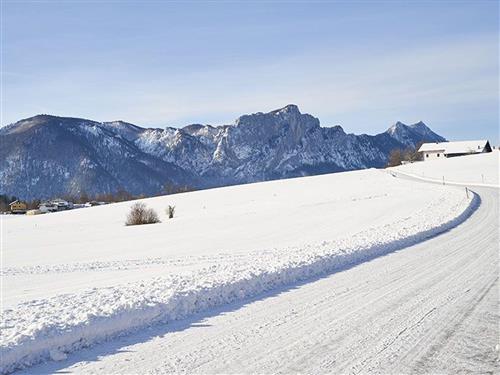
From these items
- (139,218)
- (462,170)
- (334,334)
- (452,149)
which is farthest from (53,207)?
(334,334)

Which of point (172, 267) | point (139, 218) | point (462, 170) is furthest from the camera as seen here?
point (462, 170)

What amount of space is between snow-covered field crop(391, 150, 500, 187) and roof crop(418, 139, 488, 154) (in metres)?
47.1

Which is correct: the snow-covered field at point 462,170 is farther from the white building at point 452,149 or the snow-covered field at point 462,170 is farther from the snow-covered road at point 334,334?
the snow-covered road at point 334,334

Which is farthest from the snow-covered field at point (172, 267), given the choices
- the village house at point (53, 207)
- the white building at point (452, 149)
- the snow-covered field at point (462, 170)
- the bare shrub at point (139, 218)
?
the white building at point (452, 149)

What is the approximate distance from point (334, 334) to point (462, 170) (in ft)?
276

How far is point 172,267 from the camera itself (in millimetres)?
17734

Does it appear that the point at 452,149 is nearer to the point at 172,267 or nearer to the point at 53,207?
the point at 53,207

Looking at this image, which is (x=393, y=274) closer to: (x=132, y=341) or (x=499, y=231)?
(x=132, y=341)

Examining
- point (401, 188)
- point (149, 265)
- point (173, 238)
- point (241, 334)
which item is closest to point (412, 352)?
point (241, 334)

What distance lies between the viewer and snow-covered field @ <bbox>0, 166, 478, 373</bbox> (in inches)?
308

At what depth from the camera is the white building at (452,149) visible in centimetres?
15000

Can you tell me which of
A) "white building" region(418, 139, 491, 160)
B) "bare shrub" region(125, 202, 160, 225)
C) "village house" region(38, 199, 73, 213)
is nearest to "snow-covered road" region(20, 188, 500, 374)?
"bare shrub" region(125, 202, 160, 225)

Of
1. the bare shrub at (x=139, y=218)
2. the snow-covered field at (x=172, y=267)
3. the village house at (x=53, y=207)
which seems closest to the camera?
the snow-covered field at (x=172, y=267)

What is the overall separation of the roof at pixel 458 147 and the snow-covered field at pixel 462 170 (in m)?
47.1
